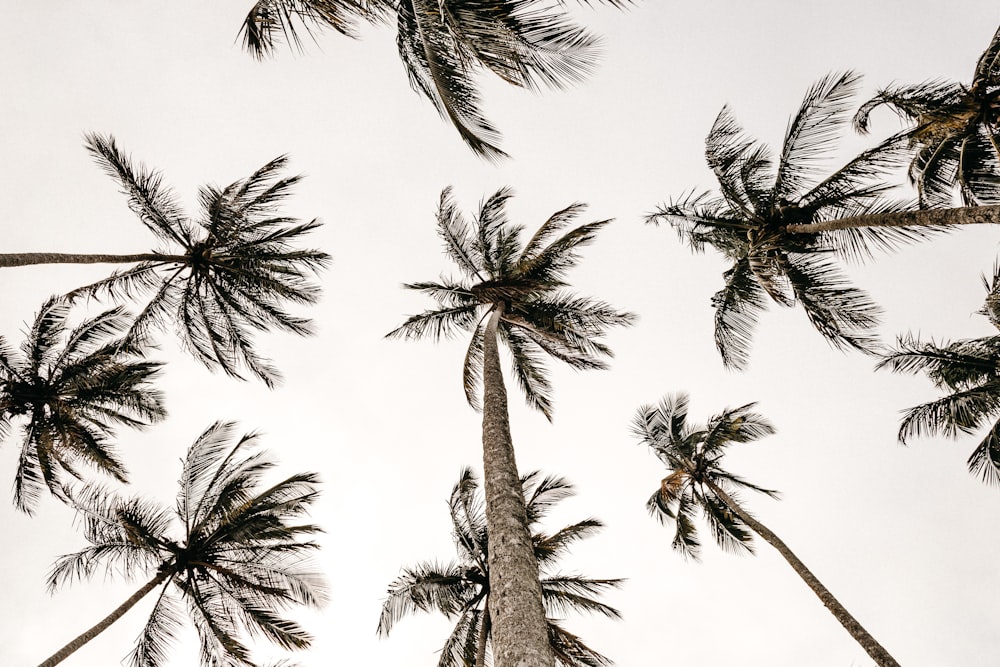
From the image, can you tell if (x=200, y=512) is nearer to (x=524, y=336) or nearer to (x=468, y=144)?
(x=524, y=336)

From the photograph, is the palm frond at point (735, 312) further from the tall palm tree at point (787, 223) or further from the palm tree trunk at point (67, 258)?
the palm tree trunk at point (67, 258)

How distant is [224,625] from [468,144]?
11112 millimetres

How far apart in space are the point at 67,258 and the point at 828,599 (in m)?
15.8

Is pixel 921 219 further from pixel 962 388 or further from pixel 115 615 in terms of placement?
pixel 115 615

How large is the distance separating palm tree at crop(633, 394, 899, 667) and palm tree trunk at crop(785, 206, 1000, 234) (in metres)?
6.31

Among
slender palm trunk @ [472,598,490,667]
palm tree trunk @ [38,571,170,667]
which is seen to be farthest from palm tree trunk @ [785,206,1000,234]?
palm tree trunk @ [38,571,170,667]

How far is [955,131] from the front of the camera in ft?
35.2

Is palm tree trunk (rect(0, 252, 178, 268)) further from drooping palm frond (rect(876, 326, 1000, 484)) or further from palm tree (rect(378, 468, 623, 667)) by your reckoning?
drooping palm frond (rect(876, 326, 1000, 484))

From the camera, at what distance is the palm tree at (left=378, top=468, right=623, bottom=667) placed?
1245 cm

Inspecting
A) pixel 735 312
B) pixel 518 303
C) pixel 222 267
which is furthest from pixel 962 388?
pixel 222 267

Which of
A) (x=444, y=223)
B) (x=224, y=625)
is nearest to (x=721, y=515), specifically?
(x=444, y=223)

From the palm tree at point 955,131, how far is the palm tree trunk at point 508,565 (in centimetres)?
853

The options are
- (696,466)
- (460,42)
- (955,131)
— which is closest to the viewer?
(460,42)

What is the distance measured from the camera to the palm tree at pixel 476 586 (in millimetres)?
12453
